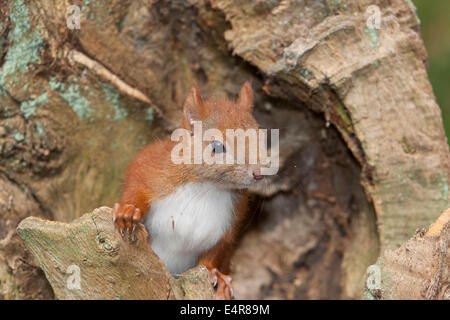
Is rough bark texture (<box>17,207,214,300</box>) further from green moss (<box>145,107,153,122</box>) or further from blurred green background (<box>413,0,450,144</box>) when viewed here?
blurred green background (<box>413,0,450,144</box>)

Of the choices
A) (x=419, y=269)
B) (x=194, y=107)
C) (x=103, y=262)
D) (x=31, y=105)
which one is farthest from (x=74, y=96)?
(x=419, y=269)

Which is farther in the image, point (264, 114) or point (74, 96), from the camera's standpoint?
point (264, 114)

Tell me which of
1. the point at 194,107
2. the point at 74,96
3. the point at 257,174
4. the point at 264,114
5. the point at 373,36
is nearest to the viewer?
the point at 257,174

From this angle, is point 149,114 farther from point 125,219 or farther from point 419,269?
point 419,269

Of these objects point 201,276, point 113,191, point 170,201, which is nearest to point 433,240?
point 201,276

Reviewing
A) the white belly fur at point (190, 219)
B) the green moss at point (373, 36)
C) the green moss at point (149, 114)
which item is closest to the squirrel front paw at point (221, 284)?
the white belly fur at point (190, 219)

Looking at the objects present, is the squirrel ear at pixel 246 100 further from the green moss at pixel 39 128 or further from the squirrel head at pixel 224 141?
the green moss at pixel 39 128
